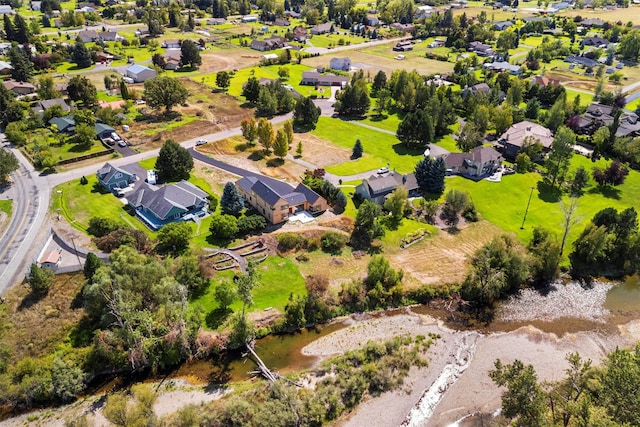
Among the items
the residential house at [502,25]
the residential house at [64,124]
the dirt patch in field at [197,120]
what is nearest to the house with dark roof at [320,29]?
the residential house at [502,25]

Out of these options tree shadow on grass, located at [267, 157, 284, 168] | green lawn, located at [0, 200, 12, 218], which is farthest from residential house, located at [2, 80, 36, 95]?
tree shadow on grass, located at [267, 157, 284, 168]

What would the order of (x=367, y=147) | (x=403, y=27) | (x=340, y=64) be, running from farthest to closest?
(x=403, y=27) → (x=340, y=64) → (x=367, y=147)

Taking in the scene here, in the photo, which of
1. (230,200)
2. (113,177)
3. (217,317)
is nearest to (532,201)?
(230,200)

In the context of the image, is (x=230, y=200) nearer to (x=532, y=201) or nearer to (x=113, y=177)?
(x=113, y=177)

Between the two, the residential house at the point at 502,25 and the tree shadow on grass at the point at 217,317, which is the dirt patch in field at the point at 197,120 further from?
the residential house at the point at 502,25

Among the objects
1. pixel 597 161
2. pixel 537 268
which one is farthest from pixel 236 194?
pixel 597 161

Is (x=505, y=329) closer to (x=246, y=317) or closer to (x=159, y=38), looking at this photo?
(x=246, y=317)
